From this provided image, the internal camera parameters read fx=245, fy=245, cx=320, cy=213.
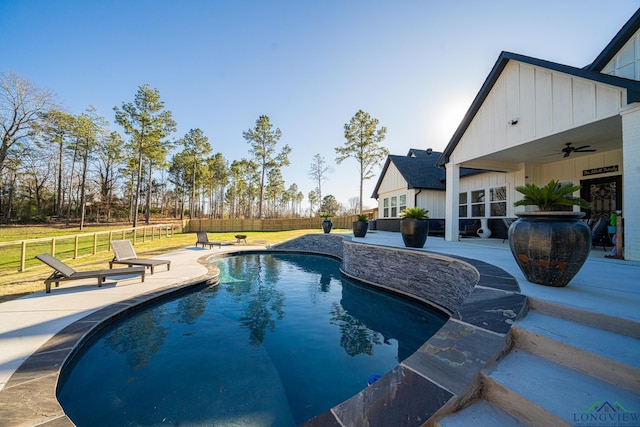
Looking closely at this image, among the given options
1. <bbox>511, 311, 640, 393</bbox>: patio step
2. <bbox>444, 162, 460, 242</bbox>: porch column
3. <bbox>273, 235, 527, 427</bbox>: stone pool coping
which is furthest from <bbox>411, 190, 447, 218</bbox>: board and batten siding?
<bbox>511, 311, 640, 393</bbox>: patio step

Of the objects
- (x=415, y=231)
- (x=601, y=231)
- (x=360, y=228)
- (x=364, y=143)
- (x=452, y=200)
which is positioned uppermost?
(x=364, y=143)

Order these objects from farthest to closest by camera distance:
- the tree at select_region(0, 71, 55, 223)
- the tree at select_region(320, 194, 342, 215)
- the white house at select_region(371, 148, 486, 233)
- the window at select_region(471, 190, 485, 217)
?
the tree at select_region(320, 194, 342, 215), the tree at select_region(0, 71, 55, 223), the white house at select_region(371, 148, 486, 233), the window at select_region(471, 190, 485, 217)

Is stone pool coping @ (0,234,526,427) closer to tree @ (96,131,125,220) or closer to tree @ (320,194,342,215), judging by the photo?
tree @ (96,131,125,220)

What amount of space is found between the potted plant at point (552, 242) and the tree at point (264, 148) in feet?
87.7

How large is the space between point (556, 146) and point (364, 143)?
17.4m

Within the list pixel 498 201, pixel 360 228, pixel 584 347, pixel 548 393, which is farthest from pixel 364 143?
pixel 548 393

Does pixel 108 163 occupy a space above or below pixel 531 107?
above

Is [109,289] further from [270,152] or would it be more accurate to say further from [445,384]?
[270,152]

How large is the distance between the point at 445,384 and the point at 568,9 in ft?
34.0

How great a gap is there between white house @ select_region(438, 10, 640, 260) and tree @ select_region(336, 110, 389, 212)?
45.5 ft

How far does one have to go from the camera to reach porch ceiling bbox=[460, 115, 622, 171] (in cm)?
595

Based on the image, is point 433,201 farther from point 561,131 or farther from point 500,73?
point 561,131

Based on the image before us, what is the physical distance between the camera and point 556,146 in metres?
7.51

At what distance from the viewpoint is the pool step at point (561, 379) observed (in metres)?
1.40
